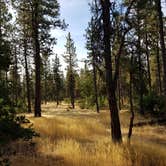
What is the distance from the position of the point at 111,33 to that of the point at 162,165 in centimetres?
567

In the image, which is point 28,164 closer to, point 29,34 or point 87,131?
point 87,131

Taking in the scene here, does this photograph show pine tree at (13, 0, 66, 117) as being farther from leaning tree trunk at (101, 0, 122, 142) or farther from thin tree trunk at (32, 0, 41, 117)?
leaning tree trunk at (101, 0, 122, 142)

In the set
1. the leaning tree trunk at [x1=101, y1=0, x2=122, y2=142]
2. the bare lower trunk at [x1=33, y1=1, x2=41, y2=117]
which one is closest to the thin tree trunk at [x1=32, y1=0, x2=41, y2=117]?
the bare lower trunk at [x1=33, y1=1, x2=41, y2=117]

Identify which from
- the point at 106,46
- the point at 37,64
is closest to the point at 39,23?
the point at 37,64

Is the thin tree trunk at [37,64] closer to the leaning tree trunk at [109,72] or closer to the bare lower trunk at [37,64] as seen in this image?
the bare lower trunk at [37,64]

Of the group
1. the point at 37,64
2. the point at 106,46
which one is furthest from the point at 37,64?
the point at 106,46

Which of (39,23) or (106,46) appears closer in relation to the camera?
(106,46)

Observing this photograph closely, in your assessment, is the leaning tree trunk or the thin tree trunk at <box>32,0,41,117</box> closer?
the leaning tree trunk

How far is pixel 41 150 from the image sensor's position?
12438 mm

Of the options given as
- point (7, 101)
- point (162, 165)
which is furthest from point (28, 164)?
point (7, 101)

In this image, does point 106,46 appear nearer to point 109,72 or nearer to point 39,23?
point 109,72

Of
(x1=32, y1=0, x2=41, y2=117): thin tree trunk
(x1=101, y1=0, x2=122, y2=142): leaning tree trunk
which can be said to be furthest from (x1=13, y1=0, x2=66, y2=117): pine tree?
(x1=101, y1=0, x2=122, y2=142): leaning tree trunk

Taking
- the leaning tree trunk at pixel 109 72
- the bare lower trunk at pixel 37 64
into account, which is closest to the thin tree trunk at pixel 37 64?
the bare lower trunk at pixel 37 64

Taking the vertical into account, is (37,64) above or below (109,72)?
above
